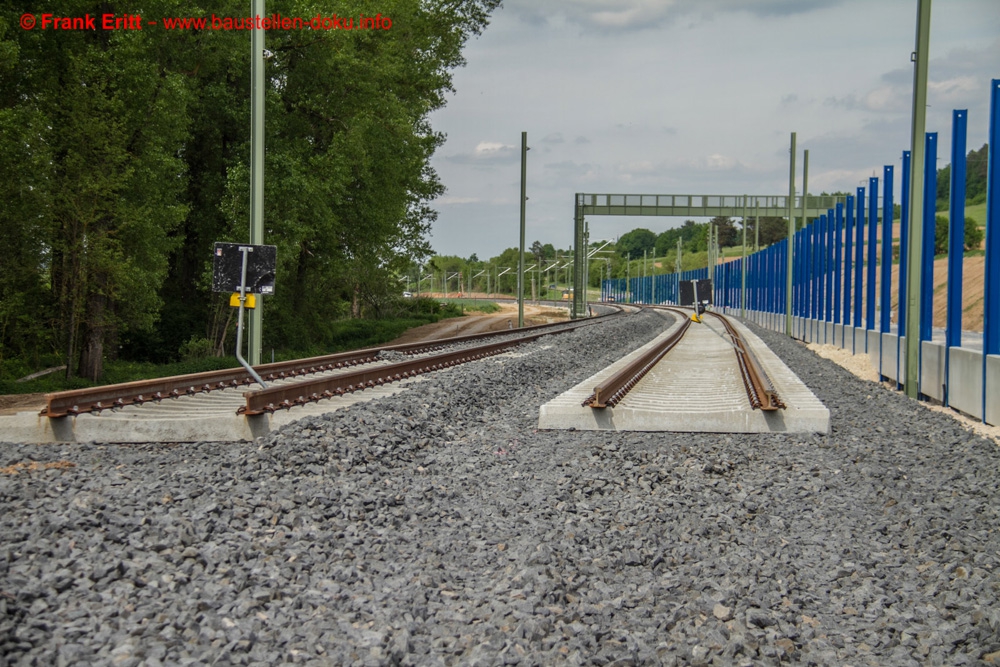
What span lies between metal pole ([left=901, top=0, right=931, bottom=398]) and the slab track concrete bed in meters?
2.12

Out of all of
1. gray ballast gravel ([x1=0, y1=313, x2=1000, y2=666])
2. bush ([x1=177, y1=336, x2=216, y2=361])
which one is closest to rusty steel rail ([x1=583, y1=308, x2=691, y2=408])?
gray ballast gravel ([x1=0, y1=313, x2=1000, y2=666])

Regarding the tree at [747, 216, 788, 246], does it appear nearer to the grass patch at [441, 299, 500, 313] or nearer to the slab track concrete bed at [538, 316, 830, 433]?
the grass patch at [441, 299, 500, 313]

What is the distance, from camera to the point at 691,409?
35.1 ft

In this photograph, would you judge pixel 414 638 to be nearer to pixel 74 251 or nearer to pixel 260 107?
pixel 260 107

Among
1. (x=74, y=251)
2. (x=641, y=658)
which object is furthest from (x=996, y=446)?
(x=74, y=251)

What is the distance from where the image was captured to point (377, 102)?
29375 millimetres

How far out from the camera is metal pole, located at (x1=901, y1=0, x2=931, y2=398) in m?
15.2

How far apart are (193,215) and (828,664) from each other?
27676 mm

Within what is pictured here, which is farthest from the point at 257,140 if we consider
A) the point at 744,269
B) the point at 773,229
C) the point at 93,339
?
the point at 773,229

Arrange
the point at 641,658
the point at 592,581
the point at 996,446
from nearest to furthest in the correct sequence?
the point at 641,658 < the point at 592,581 < the point at 996,446

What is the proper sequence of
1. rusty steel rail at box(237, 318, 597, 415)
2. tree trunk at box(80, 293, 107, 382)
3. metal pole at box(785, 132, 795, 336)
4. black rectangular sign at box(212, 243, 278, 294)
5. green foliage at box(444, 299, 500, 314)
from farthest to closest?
green foliage at box(444, 299, 500, 314), metal pole at box(785, 132, 795, 336), tree trunk at box(80, 293, 107, 382), black rectangular sign at box(212, 243, 278, 294), rusty steel rail at box(237, 318, 597, 415)

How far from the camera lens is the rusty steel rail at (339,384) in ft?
30.3

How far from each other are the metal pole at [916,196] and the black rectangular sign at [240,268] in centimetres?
1057

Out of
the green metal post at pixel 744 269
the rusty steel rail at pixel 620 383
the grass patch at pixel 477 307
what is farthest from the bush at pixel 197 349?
the grass patch at pixel 477 307
